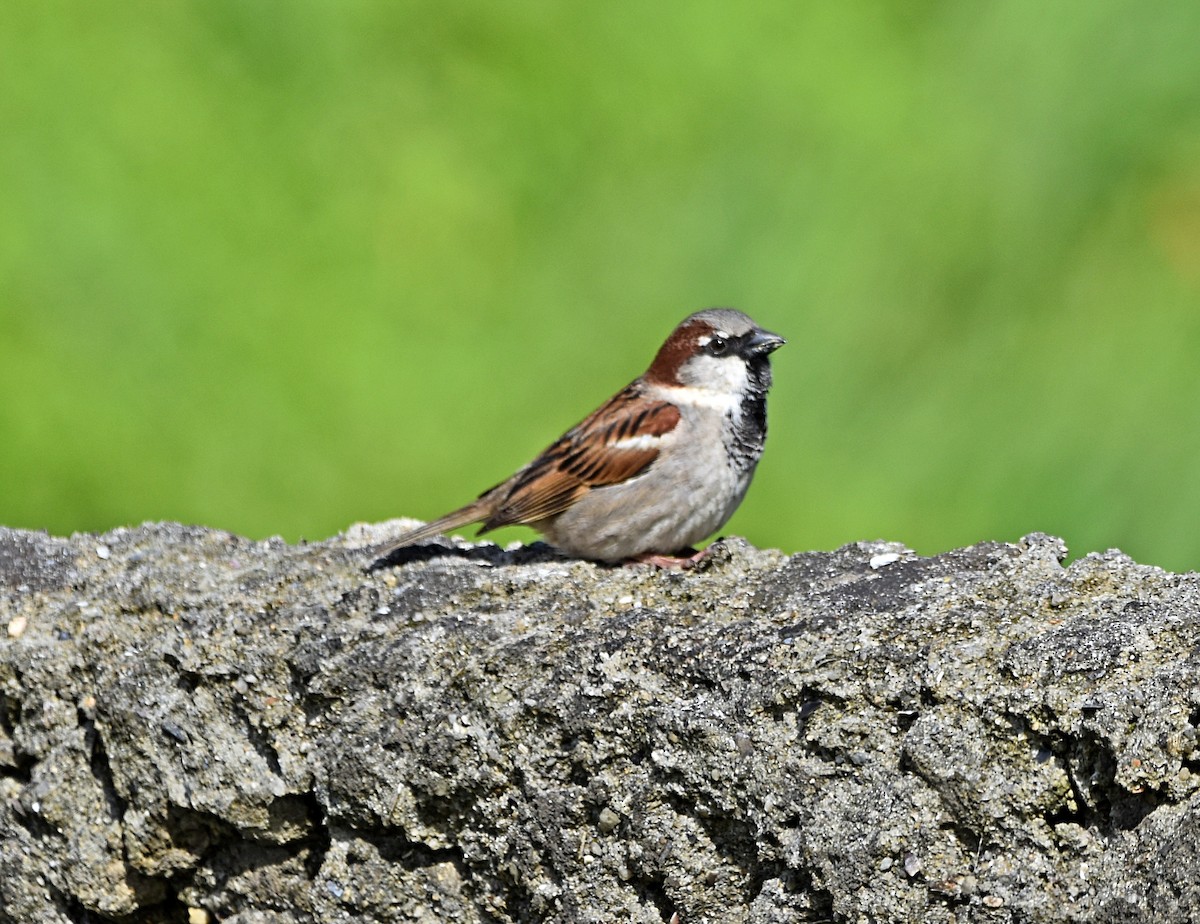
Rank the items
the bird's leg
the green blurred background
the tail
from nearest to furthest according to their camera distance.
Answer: the bird's leg
the tail
the green blurred background

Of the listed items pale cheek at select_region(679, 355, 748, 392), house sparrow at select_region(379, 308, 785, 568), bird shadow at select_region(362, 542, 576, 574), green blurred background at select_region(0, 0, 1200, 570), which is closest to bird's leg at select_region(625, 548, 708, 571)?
house sparrow at select_region(379, 308, 785, 568)

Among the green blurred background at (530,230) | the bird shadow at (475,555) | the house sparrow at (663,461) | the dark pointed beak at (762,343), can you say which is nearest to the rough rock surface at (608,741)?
the bird shadow at (475,555)

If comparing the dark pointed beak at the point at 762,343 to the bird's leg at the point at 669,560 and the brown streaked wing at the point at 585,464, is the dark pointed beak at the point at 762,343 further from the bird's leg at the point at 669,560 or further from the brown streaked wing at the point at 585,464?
the bird's leg at the point at 669,560

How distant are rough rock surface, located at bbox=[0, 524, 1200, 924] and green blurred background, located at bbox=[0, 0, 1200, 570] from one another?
1.07m

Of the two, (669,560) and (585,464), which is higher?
(585,464)

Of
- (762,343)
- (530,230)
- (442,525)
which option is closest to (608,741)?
(442,525)

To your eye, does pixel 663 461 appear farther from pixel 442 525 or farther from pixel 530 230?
pixel 530 230

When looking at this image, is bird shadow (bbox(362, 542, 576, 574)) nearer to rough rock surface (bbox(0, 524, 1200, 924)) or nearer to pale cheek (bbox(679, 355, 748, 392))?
rough rock surface (bbox(0, 524, 1200, 924))

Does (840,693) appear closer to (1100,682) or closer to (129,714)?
(1100,682)

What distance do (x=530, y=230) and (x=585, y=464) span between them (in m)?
0.69

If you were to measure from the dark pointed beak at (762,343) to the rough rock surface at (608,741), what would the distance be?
749 millimetres

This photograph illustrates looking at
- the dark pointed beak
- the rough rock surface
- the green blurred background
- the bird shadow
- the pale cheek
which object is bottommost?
the rough rock surface

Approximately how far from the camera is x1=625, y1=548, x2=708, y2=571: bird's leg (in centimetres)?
239

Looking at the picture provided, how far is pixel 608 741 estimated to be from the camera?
1918 millimetres
